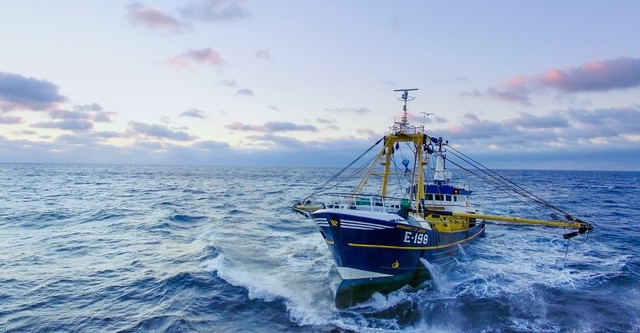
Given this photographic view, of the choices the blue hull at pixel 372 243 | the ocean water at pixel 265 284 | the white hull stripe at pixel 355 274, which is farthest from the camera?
the white hull stripe at pixel 355 274

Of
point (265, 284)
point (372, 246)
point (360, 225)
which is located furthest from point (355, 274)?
point (265, 284)

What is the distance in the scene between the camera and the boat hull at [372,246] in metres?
20.5

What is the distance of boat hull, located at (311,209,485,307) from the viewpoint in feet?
67.4

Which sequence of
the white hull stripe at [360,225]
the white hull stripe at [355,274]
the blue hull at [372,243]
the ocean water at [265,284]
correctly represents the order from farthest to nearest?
the white hull stripe at [355,274] < the blue hull at [372,243] < the white hull stripe at [360,225] < the ocean water at [265,284]

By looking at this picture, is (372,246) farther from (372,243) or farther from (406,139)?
(406,139)

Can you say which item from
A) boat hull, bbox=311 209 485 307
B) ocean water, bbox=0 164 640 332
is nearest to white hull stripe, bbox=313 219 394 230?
boat hull, bbox=311 209 485 307

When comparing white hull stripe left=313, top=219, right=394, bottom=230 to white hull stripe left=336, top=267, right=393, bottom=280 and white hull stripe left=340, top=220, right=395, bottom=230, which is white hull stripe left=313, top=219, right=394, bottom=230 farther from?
white hull stripe left=336, top=267, right=393, bottom=280

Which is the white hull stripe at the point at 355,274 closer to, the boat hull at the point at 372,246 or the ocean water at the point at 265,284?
the boat hull at the point at 372,246

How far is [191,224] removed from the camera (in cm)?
4159

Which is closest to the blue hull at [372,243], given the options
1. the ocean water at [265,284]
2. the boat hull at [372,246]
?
the boat hull at [372,246]

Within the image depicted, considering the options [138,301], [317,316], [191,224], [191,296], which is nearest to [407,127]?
[317,316]

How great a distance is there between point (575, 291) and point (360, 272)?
13049mm

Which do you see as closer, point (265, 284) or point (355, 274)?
point (355, 274)

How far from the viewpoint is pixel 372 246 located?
68.4 feet
